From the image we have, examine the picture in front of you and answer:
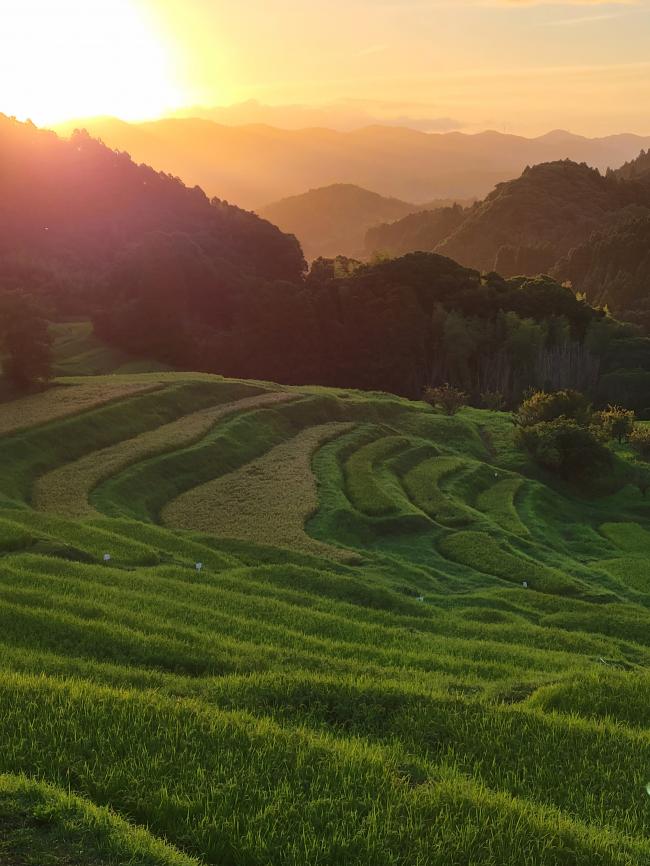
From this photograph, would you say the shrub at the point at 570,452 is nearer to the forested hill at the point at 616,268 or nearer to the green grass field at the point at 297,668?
the green grass field at the point at 297,668

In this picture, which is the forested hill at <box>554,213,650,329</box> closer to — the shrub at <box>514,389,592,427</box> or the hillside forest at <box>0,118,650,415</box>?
the hillside forest at <box>0,118,650,415</box>

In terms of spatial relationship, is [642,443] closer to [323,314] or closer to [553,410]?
[553,410]

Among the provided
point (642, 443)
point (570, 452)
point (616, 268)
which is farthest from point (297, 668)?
point (616, 268)

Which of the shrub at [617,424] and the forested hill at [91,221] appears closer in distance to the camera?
the shrub at [617,424]

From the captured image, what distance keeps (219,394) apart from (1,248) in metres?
64.5

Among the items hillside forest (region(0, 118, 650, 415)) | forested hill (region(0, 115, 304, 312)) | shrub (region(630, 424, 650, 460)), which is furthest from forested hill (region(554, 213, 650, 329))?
shrub (region(630, 424, 650, 460))

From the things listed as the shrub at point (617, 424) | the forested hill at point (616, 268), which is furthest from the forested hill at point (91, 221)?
the forested hill at point (616, 268)

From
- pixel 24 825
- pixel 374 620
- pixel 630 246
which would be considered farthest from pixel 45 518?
pixel 630 246

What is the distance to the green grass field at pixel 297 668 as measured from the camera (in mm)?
7375

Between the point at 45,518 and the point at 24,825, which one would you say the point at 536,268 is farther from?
the point at 24,825

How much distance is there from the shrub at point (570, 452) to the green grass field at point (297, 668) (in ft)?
41.0

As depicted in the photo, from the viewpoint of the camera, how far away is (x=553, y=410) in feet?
191

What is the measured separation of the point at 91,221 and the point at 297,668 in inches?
4487

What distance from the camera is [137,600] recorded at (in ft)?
56.1
